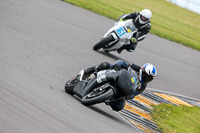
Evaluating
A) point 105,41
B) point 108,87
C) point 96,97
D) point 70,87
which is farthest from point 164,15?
point 96,97

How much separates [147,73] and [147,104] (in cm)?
243

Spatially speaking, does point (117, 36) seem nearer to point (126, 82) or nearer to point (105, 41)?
point (105, 41)

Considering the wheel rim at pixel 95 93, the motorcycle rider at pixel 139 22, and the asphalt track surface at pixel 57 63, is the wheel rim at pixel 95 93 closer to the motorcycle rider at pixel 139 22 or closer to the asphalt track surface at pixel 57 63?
the asphalt track surface at pixel 57 63

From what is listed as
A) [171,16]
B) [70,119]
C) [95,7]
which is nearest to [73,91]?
[70,119]

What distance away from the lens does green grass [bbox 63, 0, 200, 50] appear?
21.2 meters

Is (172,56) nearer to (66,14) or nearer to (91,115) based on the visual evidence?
(66,14)

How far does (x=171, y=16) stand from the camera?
105ft

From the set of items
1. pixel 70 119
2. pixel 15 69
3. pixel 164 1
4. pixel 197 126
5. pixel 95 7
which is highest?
pixel 70 119

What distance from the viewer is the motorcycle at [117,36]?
12.7 metres

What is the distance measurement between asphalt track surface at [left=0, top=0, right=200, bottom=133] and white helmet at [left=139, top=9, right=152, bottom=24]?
1.46 meters

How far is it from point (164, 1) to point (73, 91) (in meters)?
32.0

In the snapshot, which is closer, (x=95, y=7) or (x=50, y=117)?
(x=50, y=117)

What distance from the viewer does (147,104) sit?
9898 millimetres

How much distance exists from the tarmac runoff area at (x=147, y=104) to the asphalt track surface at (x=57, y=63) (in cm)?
37
